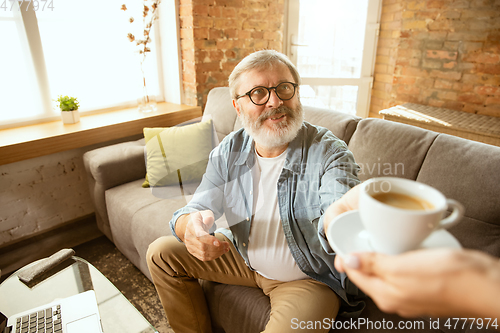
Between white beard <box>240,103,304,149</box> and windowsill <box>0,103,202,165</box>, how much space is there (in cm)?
134

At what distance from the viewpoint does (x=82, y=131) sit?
1.96m

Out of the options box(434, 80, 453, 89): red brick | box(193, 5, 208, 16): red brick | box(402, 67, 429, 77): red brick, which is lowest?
box(434, 80, 453, 89): red brick

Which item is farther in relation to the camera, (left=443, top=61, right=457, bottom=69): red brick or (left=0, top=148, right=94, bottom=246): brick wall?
(left=443, top=61, right=457, bottom=69): red brick

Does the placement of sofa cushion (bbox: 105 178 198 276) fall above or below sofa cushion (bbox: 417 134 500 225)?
below

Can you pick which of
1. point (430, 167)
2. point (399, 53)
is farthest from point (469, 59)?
point (430, 167)

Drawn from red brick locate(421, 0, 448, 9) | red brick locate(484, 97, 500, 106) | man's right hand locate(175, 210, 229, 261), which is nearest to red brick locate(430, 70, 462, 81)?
red brick locate(484, 97, 500, 106)

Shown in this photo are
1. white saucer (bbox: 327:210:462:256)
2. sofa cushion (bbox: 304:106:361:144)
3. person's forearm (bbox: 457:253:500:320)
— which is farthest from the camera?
sofa cushion (bbox: 304:106:361:144)

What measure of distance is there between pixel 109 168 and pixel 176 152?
1.37 feet

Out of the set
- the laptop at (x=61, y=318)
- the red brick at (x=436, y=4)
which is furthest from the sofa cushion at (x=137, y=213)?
the red brick at (x=436, y=4)

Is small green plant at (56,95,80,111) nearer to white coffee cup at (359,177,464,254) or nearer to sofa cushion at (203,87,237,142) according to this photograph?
sofa cushion at (203,87,237,142)

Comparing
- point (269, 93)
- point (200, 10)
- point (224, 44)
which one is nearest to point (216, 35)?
point (224, 44)

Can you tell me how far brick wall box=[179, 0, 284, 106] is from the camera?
2.33 meters

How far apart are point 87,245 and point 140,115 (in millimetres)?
973

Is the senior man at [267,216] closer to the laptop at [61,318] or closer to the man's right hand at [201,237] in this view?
the man's right hand at [201,237]
